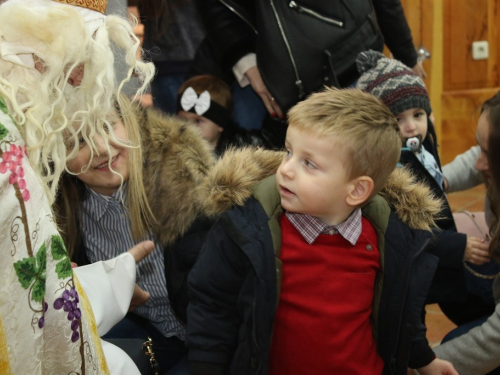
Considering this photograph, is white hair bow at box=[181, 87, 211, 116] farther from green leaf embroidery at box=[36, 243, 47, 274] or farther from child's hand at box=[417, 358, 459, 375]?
green leaf embroidery at box=[36, 243, 47, 274]

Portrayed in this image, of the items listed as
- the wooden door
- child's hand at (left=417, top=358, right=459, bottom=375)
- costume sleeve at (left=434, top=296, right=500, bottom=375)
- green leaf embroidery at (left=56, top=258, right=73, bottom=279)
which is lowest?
the wooden door

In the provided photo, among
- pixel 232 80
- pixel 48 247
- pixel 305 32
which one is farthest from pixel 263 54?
pixel 48 247

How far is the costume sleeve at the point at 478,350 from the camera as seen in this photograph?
1.67m

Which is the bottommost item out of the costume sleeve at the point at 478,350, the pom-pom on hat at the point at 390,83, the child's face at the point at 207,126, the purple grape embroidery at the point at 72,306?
the costume sleeve at the point at 478,350

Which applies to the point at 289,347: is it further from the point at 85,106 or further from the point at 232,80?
the point at 232,80

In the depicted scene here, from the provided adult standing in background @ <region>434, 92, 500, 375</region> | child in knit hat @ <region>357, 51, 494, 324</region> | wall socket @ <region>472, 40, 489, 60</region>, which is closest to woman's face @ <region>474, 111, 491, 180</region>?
adult standing in background @ <region>434, 92, 500, 375</region>

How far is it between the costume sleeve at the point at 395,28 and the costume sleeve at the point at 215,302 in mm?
1380

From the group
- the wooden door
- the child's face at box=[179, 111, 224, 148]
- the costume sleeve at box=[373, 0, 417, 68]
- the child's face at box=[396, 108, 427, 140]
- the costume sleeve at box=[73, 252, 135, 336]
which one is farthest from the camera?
the wooden door

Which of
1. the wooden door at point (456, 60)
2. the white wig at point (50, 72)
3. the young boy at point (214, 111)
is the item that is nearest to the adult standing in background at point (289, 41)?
the young boy at point (214, 111)

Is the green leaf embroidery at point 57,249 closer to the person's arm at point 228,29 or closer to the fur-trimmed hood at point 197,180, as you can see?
the fur-trimmed hood at point 197,180

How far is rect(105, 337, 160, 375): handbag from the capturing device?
1477 mm

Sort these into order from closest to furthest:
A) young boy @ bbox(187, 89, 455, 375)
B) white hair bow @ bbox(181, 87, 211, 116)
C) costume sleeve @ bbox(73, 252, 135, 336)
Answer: costume sleeve @ bbox(73, 252, 135, 336), young boy @ bbox(187, 89, 455, 375), white hair bow @ bbox(181, 87, 211, 116)

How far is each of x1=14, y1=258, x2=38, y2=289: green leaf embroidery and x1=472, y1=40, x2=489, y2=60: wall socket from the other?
15.1 feet

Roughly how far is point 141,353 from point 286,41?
3.57 ft
